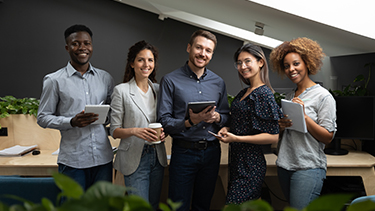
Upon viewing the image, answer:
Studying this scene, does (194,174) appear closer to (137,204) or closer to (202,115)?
(202,115)

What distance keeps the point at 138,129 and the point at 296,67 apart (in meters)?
1.08

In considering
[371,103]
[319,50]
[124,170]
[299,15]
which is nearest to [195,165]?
[124,170]

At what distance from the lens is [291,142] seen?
192 cm

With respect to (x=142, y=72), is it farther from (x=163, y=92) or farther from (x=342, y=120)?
(x=342, y=120)

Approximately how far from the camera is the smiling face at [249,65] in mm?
1911

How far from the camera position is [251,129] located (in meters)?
1.89

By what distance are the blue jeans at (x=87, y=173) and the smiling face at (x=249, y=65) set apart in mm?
1085

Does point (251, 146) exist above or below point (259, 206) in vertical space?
below

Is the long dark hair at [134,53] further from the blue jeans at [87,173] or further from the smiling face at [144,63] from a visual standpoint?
the blue jeans at [87,173]

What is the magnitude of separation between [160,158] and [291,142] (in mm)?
858

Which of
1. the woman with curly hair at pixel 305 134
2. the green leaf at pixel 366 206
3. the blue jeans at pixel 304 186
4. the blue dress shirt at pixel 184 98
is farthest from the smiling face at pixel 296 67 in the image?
the green leaf at pixel 366 206

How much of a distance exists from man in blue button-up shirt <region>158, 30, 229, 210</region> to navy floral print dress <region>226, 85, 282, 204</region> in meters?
0.18

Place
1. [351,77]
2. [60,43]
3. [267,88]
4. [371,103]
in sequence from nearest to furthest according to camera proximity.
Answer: [267,88] → [371,103] → [351,77] → [60,43]

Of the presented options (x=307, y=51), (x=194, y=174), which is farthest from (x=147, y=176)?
(x=307, y=51)
